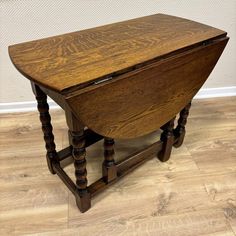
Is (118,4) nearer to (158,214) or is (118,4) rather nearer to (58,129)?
(58,129)

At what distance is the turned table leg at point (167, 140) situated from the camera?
A: 1.39 metres

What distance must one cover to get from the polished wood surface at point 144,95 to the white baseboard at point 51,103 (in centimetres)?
91

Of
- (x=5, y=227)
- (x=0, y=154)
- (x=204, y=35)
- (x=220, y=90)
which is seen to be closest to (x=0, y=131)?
(x=0, y=154)

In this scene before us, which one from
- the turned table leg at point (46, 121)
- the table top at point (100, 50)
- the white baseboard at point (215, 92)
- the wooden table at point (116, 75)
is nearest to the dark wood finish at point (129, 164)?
the wooden table at point (116, 75)

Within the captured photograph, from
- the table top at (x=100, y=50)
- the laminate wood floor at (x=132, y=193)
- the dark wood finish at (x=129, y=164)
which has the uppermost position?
the table top at (x=100, y=50)

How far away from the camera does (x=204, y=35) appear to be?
1.13 metres

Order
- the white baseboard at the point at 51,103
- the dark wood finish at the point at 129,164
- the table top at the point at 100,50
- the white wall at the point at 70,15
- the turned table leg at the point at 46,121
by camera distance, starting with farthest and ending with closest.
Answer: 1. the white baseboard at the point at 51,103
2. the white wall at the point at 70,15
3. the dark wood finish at the point at 129,164
4. the turned table leg at the point at 46,121
5. the table top at the point at 100,50

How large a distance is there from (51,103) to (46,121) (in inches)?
29.7

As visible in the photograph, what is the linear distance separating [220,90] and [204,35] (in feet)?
3.52

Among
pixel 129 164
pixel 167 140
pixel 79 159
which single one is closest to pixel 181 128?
pixel 167 140

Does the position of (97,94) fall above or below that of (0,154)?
above

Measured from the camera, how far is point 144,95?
39.7 inches

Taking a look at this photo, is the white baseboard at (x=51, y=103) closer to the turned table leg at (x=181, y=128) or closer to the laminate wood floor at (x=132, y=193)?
the laminate wood floor at (x=132, y=193)

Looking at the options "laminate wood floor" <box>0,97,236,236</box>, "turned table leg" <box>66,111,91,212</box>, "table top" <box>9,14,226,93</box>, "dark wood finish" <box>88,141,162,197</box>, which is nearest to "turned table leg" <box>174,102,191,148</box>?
"laminate wood floor" <box>0,97,236,236</box>
